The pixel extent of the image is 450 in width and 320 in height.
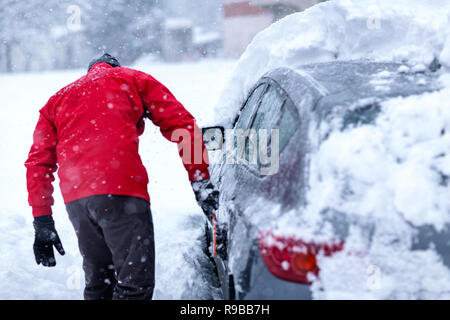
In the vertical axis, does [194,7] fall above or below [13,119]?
above

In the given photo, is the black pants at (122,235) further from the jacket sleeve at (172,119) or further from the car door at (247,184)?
the car door at (247,184)

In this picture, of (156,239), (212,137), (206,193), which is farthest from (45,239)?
(156,239)

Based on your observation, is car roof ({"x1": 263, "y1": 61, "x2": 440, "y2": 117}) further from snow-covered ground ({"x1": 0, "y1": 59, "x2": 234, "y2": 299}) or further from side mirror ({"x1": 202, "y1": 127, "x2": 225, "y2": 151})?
snow-covered ground ({"x1": 0, "y1": 59, "x2": 234, "y2": 299})

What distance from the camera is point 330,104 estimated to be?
210cm

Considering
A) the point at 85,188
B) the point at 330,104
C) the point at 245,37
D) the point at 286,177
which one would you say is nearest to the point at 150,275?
the point at 85,188

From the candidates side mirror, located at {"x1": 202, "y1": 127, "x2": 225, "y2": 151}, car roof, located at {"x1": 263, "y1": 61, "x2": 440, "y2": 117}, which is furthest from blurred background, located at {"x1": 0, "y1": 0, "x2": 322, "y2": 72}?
car roof, located at {"x1": 263, "y1": 61, "x2": 440, "y2": 117}

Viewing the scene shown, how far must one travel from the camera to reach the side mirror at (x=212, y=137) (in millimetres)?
3024

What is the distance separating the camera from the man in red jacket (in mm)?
2500

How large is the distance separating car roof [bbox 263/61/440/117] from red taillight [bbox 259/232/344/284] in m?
0.65

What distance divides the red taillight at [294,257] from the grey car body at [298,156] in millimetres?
33

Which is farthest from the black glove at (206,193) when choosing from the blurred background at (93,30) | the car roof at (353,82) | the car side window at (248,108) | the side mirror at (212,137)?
the blurred background at (93,30)

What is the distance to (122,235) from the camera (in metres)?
2.51

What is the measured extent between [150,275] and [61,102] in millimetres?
1175

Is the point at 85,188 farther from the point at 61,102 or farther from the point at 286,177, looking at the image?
the point at 286,177
